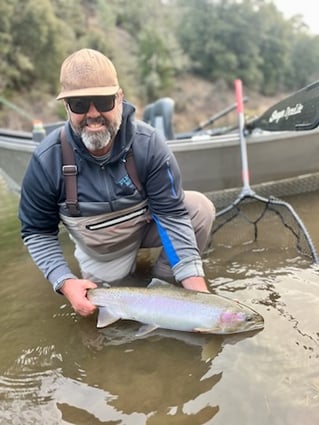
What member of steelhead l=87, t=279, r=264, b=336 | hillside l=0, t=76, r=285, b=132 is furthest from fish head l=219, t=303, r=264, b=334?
hillside l=0, t=76, r=285, b=132

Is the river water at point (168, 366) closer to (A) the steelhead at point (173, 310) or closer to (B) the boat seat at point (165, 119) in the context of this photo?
(A) the steelhead at point (173, 310)

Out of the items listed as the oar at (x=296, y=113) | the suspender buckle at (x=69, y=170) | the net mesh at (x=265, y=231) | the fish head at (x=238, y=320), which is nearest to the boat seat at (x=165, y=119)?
the oar at (x=296, y=113)

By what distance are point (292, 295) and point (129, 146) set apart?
1.22 m

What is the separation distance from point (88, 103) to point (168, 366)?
1283 mm

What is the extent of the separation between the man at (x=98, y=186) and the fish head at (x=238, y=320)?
28cm

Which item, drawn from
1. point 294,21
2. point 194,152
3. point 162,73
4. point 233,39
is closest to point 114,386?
point 194,152

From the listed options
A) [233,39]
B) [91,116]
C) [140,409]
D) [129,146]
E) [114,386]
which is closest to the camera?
[140,409]

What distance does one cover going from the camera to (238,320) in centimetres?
221

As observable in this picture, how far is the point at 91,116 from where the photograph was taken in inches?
91.9

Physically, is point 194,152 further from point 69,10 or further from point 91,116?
point 69,10

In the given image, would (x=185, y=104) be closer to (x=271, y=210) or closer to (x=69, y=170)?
(x=271, y=210)

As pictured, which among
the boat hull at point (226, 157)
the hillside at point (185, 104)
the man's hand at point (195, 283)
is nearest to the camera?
the man's hand at point (195, 283)

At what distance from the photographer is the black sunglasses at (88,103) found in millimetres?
2293

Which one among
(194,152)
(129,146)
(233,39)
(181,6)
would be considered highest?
(181,6)
